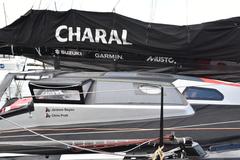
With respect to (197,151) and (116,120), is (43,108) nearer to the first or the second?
(116,120)

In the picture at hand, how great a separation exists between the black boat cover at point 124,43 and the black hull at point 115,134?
4.45 ft

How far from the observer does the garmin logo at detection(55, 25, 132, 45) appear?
543 centimetres

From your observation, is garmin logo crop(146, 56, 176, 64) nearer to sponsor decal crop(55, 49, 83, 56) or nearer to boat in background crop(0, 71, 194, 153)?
sponsor decal crop(55, 49, 83, 56)

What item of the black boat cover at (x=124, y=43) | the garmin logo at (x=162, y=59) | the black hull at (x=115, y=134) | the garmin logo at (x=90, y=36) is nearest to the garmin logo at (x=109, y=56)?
the black boat cover at (x=124, y=43)

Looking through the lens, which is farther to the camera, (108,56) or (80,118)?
(108,56)

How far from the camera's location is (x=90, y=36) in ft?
17.9

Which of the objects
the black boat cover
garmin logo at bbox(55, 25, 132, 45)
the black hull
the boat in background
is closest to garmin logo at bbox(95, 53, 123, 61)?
the black boat cover

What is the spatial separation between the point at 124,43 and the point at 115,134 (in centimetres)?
172

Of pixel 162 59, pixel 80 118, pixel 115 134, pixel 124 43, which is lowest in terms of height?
pixel 115 134

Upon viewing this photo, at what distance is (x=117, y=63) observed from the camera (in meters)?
5.49

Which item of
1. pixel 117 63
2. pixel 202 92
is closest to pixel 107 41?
pixel 117 63

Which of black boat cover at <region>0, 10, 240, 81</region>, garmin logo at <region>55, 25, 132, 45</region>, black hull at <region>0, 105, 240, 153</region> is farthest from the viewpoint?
garmin logo at <region>55, 25, 132, 45</region>

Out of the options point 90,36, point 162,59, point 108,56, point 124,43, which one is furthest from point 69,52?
point 162,59

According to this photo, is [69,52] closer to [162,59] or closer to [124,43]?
[124,43]
